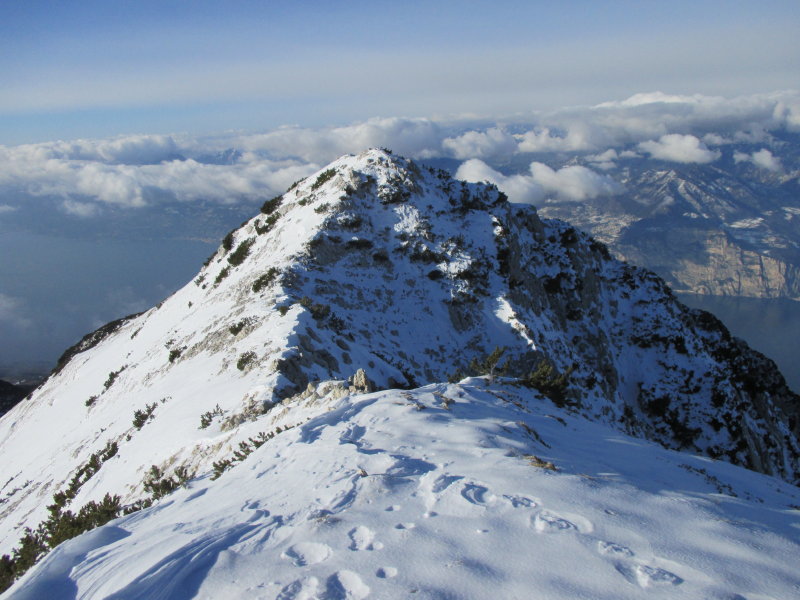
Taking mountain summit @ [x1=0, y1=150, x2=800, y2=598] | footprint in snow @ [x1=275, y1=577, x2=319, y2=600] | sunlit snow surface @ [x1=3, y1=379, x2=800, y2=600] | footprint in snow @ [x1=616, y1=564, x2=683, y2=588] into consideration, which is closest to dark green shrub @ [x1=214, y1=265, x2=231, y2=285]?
mountain summit @ [x1=0, y1=150, x2=800, y2=598]

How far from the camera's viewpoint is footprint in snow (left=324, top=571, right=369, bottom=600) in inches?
156

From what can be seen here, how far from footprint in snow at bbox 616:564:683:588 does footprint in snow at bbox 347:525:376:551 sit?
2502 millimetres

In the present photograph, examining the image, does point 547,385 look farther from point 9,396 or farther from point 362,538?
point 9,396

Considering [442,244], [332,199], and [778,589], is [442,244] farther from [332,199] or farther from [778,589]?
[778,589]

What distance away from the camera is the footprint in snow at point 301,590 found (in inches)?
157

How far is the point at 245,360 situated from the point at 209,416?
3533 millimetres

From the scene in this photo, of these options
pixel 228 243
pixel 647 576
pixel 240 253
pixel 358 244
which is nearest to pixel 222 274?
pixel 240 253

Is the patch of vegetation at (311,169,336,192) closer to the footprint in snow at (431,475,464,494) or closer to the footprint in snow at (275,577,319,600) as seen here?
the footprint in snow at (431,475,464,494)

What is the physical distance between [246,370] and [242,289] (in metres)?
12.3

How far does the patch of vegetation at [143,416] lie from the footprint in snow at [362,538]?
14999 mm

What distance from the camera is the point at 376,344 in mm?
25578

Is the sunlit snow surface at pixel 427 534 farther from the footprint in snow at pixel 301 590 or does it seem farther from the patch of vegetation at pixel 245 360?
the patch of vegetation at pixel 245 360

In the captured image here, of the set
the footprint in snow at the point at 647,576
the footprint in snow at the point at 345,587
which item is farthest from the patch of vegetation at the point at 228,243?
the footprint in snow at the point at 647,576

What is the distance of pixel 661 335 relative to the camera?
43.9m
